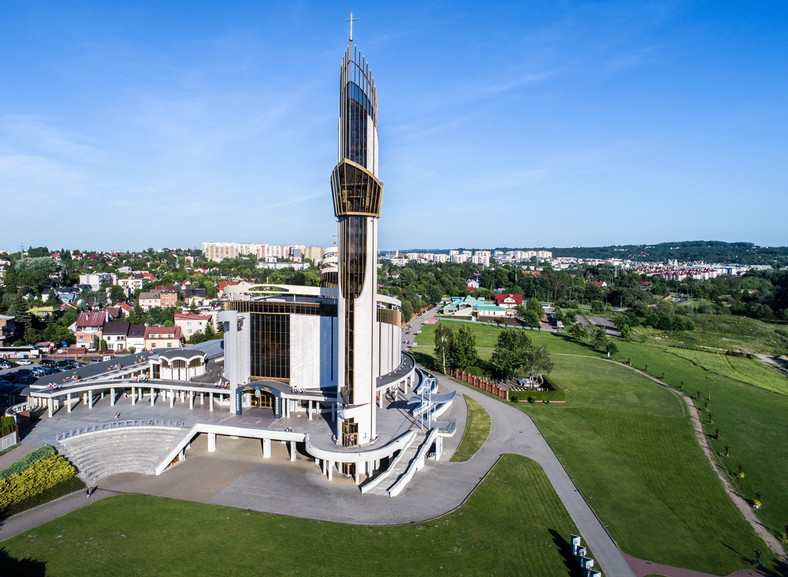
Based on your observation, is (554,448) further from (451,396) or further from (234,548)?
(234,548)

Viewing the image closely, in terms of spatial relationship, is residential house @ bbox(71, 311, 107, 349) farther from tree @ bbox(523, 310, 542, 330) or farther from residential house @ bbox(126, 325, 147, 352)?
tree @ bbox(523, 310, 542, 330)

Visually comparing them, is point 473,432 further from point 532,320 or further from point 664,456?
point 532,320

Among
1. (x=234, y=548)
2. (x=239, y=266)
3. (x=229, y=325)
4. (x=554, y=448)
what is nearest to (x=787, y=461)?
(x=554, y=448)

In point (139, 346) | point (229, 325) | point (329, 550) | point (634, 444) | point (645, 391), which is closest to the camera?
point (329, 550)

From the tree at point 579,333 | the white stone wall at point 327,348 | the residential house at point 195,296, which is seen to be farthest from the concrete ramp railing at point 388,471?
the residential house at point 195,296

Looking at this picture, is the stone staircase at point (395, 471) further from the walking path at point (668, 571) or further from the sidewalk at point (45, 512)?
the sidewalk at point (45, 512)

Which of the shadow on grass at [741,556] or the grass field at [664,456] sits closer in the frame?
the shadow on grass at [741,556]
